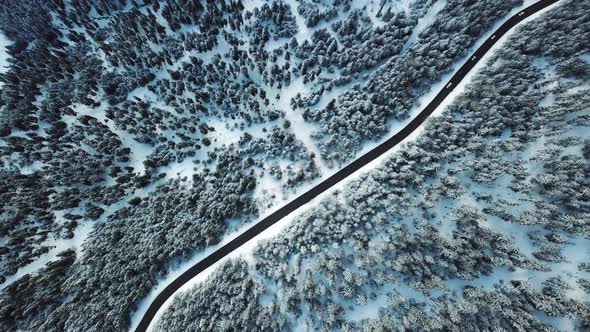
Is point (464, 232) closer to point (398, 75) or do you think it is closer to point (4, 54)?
point (398, 75)

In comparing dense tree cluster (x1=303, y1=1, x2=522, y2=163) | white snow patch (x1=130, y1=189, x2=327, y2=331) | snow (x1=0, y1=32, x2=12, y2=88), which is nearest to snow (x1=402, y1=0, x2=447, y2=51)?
dense tree cluster (x1=303, y1=1, x2=522, y2=163)

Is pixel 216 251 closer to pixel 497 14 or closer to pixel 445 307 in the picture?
pixel 445 307

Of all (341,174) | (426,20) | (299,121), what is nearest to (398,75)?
(426,20)

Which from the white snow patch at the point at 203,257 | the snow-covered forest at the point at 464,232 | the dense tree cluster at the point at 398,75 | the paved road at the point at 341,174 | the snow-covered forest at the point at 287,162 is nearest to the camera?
the snow-covered forest at the point at 464,232

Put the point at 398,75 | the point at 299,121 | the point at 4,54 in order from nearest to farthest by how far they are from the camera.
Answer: the point at 398,75, the point at 299,121, the point at 4,54

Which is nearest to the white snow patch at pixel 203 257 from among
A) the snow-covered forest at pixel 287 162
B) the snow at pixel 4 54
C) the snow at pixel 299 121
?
the snow-covered forest at pixel 287 162

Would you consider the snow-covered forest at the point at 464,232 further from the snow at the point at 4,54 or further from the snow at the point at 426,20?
the snow at the point at 4,54

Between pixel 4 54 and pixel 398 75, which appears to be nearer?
pixel 398 75

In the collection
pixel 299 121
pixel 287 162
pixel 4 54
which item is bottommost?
pixel 287 162
